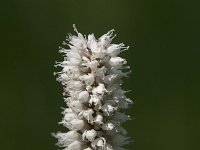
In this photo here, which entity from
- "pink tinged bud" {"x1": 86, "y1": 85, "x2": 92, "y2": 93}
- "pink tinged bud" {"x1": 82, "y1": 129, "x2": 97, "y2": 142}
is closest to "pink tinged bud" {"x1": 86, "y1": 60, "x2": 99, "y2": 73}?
"pink tinged bud" {"x1": 86, "y1": 85, "x2": 92, "y2": 93}

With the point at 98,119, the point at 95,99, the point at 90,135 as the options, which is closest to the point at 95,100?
the point at 95,99

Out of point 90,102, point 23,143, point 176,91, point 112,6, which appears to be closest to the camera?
point 90,102

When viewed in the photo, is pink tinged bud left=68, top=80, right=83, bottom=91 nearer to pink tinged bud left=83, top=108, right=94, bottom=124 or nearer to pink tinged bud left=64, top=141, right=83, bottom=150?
pink tinged bud left=83, top=108, right=94, bottom=124

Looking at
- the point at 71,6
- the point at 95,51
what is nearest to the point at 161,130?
the point at 71,6

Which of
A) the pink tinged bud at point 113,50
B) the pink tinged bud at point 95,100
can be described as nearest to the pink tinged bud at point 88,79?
the pink tinged bud at point 95,100

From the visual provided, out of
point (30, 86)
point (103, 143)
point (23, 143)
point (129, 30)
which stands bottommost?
point (103, 143)

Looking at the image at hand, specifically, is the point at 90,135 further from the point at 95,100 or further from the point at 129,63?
the point at 129,63

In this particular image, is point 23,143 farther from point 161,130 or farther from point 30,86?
point 161,130
